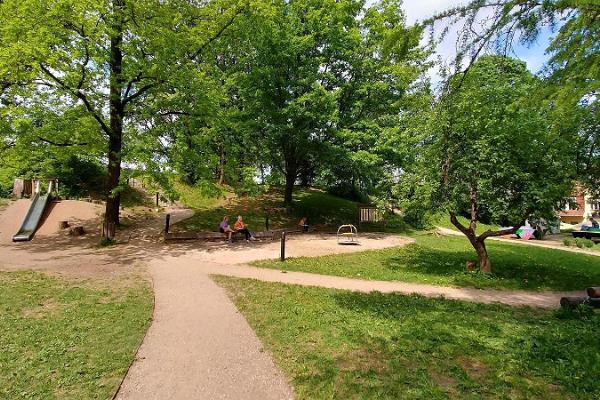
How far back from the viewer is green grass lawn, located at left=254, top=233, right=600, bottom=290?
33.4 ft

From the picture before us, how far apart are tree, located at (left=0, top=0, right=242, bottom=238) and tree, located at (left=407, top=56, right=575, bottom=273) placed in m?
9.59

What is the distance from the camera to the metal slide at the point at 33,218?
570 inches

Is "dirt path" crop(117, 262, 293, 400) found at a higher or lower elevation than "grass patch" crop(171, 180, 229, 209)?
lower

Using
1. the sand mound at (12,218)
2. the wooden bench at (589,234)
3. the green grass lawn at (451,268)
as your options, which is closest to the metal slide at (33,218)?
the sand mound at (12,218)

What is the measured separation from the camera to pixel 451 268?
39.2 feet

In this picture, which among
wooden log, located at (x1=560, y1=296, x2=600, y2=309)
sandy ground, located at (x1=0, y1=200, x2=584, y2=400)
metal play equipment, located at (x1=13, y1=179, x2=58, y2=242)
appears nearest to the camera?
sandy ground, located at (x1=0, y1=200, x2=584, y2=400)

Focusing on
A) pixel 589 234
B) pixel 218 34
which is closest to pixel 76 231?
pixel 218 34

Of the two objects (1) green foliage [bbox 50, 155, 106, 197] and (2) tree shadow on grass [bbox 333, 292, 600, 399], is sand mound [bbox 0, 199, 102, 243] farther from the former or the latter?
(2) tree shadow on grass [bbox 333, 292, 600, 399]

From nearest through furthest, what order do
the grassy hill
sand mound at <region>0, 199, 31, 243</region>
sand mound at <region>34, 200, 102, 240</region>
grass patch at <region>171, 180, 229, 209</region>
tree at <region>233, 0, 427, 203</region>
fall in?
1. sand mound at <region>0, 199, 31, 243</region>
2. sand mound at <region>34, 200, 102, 240</region>
3. tree at <region>233, 0, 427, 203</region>
4. the grassy hill
5. grass patch at <region>171, 180, 229, 209</region>

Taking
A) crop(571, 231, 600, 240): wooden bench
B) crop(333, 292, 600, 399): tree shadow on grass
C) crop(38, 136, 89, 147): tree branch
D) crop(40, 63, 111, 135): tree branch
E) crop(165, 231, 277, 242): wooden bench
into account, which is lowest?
crop(333, 292, 600, 399): tree shadow on grass

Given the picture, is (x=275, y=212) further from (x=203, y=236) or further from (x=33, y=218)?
(x=33, y=218)

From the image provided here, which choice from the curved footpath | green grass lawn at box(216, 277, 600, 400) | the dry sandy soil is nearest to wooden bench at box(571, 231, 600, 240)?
the dry sandy soil

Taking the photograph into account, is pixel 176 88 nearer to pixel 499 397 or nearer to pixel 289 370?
pixel 289 370

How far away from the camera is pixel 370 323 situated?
20.3ft
